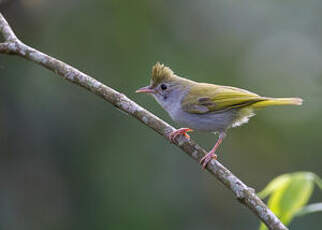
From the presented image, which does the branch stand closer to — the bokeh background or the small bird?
the small bird

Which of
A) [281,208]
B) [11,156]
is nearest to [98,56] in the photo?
[11,156]

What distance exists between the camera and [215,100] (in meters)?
4.32

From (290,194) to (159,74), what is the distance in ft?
6.97

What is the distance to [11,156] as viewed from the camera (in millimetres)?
6137

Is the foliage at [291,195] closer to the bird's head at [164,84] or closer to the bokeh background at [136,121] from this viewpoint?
the bird's head at [164,84]

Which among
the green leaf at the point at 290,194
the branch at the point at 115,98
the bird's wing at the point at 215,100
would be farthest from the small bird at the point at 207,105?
the green leaf at the point at 290,194

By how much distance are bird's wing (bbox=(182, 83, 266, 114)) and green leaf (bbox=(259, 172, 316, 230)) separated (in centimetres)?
145

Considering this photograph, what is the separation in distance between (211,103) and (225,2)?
382 cm

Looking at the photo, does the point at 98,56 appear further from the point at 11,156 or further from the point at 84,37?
the point at 11,156

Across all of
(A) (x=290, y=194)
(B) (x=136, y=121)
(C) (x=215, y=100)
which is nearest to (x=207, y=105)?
(C) (x=215, y=100)

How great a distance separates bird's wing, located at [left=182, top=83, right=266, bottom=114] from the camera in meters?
4.20

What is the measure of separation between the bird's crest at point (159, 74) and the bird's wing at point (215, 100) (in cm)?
29

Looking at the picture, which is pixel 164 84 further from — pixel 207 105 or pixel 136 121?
pixel 136 121

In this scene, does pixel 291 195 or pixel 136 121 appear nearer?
pixel 291 195
